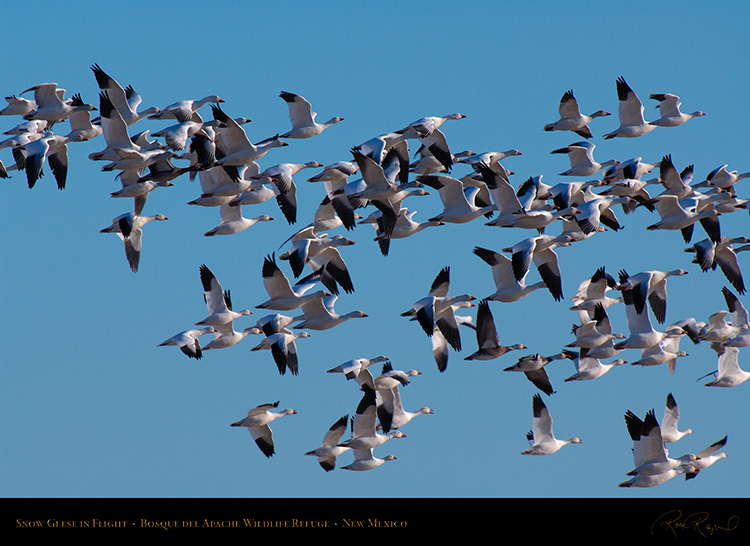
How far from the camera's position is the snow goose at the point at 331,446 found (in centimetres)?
2075

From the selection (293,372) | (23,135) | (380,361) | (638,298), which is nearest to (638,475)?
(638,298)

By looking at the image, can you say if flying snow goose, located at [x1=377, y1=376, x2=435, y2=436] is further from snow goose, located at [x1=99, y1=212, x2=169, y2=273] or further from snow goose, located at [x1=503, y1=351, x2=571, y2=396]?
snow goose, located at [x1=99, y1=212, x2=169, y2=273]

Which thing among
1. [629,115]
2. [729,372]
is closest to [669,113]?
[629,115]

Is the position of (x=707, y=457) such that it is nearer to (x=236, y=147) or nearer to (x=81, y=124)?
(x=236, y=147)

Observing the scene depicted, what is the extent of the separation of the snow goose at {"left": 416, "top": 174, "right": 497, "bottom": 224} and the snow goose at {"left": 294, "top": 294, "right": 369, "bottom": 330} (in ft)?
7.27

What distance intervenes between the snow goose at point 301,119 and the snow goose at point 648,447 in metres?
6.65

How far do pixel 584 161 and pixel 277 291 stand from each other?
244 inches

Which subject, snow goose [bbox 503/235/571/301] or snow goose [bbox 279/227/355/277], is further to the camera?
snow goose [bbox 279/227/355/277]

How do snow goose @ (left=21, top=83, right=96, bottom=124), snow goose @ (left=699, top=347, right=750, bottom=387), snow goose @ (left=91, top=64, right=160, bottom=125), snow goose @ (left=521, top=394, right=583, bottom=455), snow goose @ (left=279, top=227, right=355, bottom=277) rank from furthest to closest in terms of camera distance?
snow goose @ (left=699, top=347, right=750, bottom=387) < snow goose @ (left=521, top=394, right=583, bottom=455) < snow goose @ (left=21, top=83, right=96, bottom=124) < snow goose @ (left=279, top=227, right=355, bottom=277) < snow goose @ (left=91, top=64, right=160, bottom=125)

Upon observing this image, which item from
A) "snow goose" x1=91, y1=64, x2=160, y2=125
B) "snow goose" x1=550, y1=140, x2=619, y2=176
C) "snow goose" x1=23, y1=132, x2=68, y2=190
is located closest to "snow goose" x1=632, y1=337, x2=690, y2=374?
"snow goose" x1=550, y1=140, x2=619, y2=176

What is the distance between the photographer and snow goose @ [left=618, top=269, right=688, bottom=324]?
1919 centimetres

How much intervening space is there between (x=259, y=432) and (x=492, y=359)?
4139 mm

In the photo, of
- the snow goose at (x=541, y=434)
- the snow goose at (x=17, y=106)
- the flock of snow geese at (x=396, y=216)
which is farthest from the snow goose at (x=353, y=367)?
the snow goose at (x=17, y=106)

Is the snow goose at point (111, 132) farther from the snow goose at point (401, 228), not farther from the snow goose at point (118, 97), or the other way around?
the snow goose at point (401, 228)
